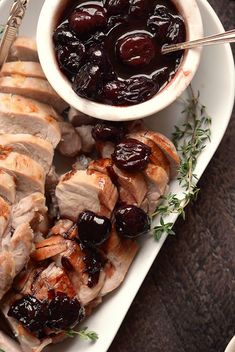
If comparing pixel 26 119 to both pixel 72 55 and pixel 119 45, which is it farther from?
pixel 119 45

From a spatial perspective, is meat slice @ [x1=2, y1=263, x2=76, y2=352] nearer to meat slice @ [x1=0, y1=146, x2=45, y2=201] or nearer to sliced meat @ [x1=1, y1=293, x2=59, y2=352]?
sliced meat @ [x1=1, y1=293, x2=59, y2=352]

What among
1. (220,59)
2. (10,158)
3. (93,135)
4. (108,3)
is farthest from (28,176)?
(220,59)

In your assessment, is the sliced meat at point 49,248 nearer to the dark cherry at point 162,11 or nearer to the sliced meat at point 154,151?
the sliced meat at point 154,151

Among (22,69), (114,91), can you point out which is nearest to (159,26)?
(114,91)

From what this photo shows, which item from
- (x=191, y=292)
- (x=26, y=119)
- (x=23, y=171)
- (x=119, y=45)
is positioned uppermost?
(x=119, y=45)

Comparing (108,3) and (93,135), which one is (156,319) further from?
(108,3)

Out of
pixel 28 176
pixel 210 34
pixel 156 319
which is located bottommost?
pixel 156 319
